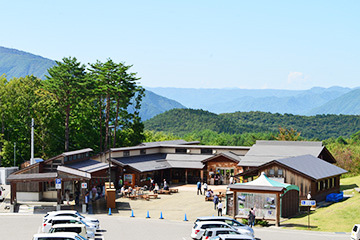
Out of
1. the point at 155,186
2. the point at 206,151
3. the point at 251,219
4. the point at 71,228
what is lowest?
the point at 251,219

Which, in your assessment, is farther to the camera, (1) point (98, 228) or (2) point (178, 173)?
(2) point (178, 173)

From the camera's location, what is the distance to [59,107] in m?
73.4

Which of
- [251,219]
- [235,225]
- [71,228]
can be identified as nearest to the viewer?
[71,228]

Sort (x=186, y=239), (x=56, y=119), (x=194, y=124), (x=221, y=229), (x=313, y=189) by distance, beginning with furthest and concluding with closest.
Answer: (x=194, y=124) < (x=56, y=119) < (x=313, y=189) < (x=186, y=239) < (x=221, y=229)

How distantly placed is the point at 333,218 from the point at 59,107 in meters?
45.8

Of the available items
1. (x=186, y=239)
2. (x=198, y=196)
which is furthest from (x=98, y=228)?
(x=198, y=196)

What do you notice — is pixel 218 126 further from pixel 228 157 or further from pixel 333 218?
pixel 333 218

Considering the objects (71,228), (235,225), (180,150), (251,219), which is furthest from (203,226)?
(180,150)

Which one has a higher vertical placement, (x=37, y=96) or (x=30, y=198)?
(x=37, y=96)

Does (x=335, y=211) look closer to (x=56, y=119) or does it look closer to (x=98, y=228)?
(x=98, y=228)

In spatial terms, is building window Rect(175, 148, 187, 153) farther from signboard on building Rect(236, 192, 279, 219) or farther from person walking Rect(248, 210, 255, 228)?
person walking Rect(248, 210, 255, 228)

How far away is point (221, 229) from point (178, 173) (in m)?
35.8

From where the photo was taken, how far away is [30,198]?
4850 centimetres

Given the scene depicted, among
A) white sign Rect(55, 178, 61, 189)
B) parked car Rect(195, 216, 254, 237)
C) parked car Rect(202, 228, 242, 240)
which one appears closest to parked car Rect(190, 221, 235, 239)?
parked car Rect(195, 216, 254, 237)
